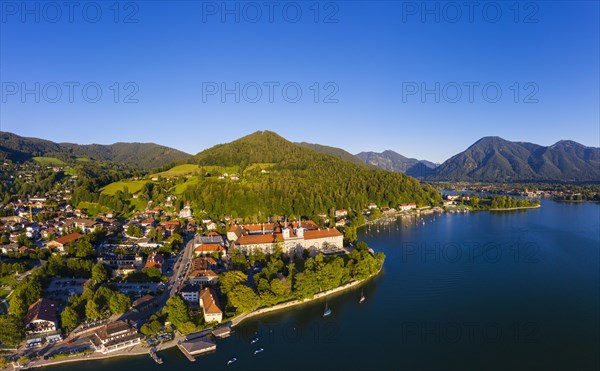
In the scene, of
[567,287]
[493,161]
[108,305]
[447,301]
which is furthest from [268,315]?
[493,161]

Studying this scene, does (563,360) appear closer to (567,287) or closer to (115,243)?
(567,287)

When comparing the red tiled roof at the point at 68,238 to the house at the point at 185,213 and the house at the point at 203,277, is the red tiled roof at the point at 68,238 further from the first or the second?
the house at the point at 203,277

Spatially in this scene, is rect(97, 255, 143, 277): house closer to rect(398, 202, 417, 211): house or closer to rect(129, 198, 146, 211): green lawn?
rect(129, 198, 146, 211): green lawn

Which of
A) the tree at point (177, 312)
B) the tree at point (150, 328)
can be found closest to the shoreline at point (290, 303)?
the tree at point (177, 312)

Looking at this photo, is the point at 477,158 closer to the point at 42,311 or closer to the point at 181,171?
the point at 181,171

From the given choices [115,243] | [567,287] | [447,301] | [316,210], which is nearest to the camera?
[447,301]

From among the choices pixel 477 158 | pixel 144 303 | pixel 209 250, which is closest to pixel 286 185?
pixel 209 250
